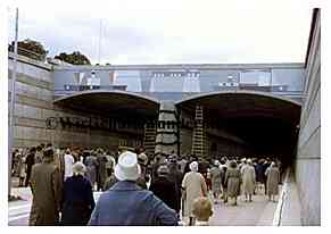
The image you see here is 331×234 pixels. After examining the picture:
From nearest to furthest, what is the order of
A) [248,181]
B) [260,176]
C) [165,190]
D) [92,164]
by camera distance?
[165,190] < [92,164] < [248,181] < [260,176]

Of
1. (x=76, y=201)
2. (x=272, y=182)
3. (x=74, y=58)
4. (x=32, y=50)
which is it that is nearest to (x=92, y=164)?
(x=32, y=50)

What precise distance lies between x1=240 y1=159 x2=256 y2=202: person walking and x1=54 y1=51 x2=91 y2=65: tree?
2861mm

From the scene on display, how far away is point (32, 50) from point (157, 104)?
2118mm

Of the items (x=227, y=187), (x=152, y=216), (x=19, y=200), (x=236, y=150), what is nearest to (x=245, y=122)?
(x=236, y=150)

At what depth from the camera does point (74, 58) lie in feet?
34.8

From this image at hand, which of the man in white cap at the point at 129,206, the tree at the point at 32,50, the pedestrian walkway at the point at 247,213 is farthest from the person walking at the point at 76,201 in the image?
the tree at the point at 32,50

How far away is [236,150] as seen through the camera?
43.8 feet

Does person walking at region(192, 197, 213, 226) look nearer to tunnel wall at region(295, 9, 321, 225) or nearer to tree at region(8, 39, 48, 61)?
tunnel wall at region(295, 9, 321, 225)

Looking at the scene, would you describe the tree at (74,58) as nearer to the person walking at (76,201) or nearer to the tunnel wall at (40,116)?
the tunnel wall at (40,116)

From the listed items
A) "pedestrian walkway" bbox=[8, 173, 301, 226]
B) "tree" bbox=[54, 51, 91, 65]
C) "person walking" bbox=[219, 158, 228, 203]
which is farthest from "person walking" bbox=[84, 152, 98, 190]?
"tree" bbox=[54, 51, 91, 65]

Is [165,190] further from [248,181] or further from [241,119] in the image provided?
[241,119]

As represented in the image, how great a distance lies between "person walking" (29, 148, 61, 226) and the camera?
3.86 meters
